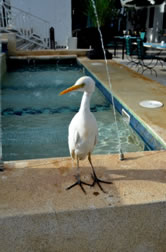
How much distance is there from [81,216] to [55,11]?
1544 cm

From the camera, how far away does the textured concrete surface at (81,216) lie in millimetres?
1827

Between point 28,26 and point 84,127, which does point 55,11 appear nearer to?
point 28,26

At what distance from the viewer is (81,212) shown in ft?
6.11

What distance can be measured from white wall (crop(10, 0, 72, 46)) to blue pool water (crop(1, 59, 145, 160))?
7.79 m

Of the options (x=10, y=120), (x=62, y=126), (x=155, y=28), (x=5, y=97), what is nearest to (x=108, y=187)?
(x=62, y=126)

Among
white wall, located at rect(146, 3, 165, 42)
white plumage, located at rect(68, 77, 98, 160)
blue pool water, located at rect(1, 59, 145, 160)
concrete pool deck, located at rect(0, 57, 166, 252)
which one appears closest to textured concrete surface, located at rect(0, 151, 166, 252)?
concrete pool deck, located at rect(0, 57, 166, 252)

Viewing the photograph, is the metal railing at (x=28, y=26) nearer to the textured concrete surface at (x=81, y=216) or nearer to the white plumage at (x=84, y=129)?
the white plumage at (x=84, y=129)

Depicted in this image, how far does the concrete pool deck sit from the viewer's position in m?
1.83

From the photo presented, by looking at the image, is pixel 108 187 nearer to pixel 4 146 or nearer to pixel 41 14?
pixel 4 146

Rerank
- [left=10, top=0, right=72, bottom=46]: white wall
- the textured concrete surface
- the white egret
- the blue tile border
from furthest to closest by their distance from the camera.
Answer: [left=10, top=0, right=72, bottom=46]: white wall < the blue tile border < the white egret < the textured concrete surface

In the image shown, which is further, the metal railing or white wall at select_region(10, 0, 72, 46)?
white wall at select_region(10, 0, 72, 46)

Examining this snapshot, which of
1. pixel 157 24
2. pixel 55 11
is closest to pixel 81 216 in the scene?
pixel 55 11

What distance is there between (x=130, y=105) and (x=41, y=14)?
12828 millimetres

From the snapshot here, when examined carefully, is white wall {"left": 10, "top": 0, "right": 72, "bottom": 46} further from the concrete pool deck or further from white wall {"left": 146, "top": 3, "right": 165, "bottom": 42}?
the concrete pool deck
